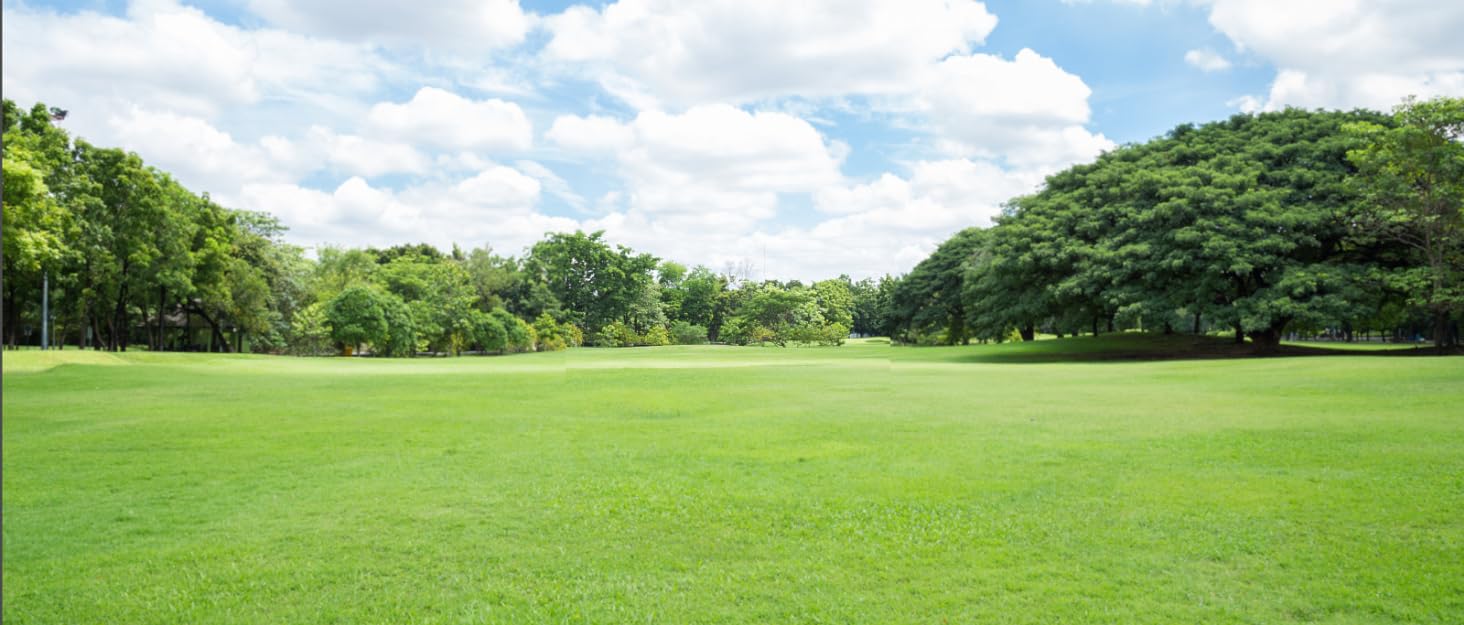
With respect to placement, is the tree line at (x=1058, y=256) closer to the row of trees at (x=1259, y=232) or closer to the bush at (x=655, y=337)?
the row of trees at (x=1259, y=232)

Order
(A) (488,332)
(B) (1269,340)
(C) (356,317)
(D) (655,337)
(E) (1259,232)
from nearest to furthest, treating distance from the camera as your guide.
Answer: (E) (1259,232) → (B) (1269,340) → (C) (356,317) → (A) (488,332) → (D) (655,337)

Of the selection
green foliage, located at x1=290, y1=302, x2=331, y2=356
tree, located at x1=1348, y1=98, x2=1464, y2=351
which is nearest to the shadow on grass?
tree, located at x1=1348, y1=98, x2=1464, y2=351

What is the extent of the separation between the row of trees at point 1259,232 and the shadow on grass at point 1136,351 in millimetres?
1048

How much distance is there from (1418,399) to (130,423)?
20638 mm

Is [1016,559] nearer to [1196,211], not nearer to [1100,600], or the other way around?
[1100,600]

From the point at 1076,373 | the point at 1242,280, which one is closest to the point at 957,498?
the point at 1076,373

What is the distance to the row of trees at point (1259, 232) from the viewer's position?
93.4ft

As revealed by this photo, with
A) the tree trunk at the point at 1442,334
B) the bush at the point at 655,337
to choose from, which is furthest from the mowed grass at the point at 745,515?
the bush at the point at 655,337

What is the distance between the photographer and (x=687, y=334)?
70.2 meters

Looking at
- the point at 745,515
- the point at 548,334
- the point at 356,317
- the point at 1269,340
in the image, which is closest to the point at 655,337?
the point at 548,334

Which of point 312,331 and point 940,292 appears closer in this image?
point 312,331

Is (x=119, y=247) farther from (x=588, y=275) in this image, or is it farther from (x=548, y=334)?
(x=588, y=275)

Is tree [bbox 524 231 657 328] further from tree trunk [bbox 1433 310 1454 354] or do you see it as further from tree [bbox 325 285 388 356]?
tree trunk [bbox 1433 310 1454 354]

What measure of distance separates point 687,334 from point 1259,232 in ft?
147
